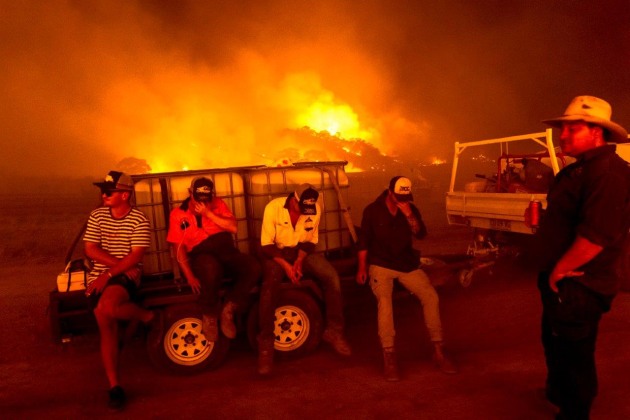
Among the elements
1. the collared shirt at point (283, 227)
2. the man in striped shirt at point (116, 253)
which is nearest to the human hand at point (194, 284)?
the man in striped shirt at point (116, 253)

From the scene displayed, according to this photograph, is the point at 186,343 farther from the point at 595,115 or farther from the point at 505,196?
the point at 505,196

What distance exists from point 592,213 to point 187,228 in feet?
12.1

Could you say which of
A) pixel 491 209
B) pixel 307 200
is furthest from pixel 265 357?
pixel 491 209

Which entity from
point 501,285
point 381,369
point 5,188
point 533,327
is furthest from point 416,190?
point 5,188

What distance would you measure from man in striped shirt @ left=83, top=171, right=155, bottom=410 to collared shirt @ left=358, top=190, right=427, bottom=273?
227cm

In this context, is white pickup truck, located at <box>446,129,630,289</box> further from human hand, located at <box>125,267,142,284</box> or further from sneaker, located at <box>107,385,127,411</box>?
sneaker, located at <box>107,385,127,411</box>

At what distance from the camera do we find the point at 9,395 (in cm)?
450

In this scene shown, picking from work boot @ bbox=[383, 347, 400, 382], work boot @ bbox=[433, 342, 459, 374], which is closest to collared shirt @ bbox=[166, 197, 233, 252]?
work boot @ bbox=[383, 347, 400, 382]

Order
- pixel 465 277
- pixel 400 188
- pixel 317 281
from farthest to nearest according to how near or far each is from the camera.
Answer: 1. pixel 465 277
2. pixel 317 281
3. pixel 400 188

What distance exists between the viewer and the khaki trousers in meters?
4.68

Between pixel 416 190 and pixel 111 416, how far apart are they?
64.8ft

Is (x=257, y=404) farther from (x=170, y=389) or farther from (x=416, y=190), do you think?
(x=416, y=190)

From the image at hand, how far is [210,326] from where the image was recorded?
478 cm

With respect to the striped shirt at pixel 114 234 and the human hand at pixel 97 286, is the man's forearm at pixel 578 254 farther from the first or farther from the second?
the human hand at pixel 97 286
